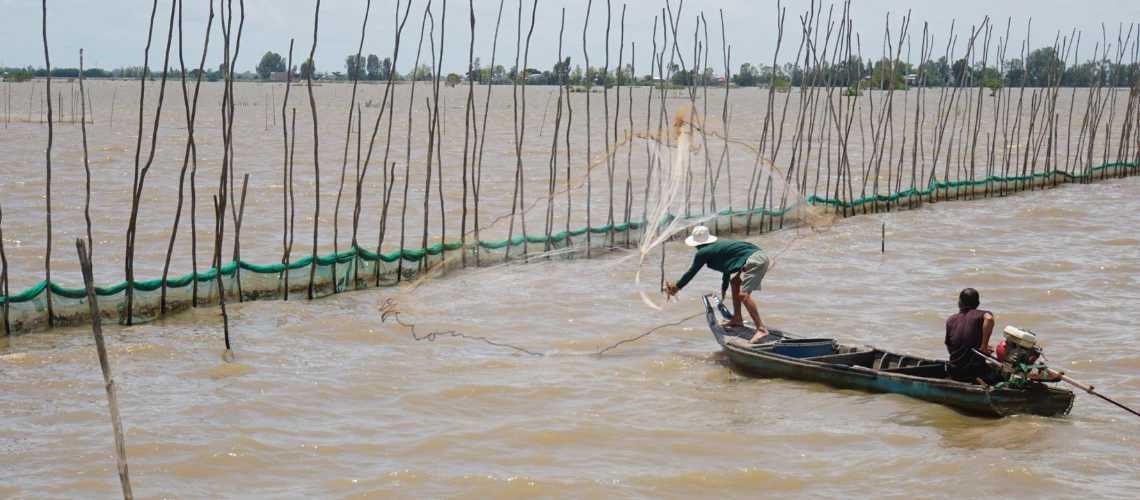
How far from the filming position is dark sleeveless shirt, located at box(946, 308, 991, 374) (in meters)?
5.12

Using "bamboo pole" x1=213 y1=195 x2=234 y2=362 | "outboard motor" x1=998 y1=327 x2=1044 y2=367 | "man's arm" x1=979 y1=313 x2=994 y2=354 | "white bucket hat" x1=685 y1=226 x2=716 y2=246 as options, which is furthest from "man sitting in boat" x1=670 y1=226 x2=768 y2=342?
"bamboo pole" x1=213 y1=195 x2=234 y2=362

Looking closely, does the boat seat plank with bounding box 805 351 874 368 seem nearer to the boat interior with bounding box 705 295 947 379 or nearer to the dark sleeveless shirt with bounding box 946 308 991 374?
the boat interior with bounding box 705 295 947 379

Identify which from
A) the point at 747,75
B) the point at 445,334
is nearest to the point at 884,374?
the point at 445,334

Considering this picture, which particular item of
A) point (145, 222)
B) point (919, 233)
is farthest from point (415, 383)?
point (919, 233)

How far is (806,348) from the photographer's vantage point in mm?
5996

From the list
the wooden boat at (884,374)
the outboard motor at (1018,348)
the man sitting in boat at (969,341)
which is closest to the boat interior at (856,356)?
the wooden boat at (884,374)

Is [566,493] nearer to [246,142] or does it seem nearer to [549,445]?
[549,445]

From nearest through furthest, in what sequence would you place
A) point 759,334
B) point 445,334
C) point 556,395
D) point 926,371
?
point 926,371 → point 556,395 → point 759,334 → point 445,334

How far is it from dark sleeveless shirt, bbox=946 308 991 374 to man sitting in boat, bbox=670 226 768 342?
125cm

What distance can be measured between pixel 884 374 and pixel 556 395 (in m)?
1.81

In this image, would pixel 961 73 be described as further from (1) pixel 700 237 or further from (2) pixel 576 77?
(2) pixel 576 77

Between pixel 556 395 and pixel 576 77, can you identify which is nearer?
pixel 556 395

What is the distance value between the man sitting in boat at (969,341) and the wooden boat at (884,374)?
9cm

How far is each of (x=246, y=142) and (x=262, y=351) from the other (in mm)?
14420
